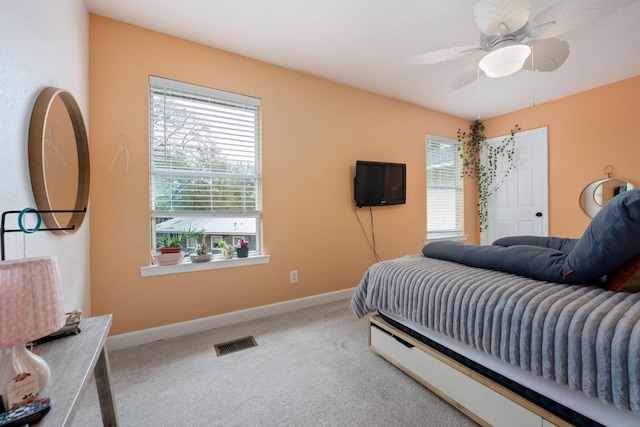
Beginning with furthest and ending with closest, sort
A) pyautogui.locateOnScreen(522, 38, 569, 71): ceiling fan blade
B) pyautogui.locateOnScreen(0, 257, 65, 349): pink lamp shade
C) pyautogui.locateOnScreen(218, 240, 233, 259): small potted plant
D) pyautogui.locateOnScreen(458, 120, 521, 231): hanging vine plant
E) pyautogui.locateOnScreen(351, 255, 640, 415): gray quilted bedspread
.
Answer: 1. pyautogui.locateOnScreen(458, 120, 521, 231): hanging vine plant
2. pyautogui.locateOnScreen(218, 240, 233, 259): small potted plant
3. pyautogui.locateOnScreen(522, 38, 569, 71): ceiling fan blade
4. pyautogui.locateOnScreen(351, 255, 640, 415): gray quilted bedspread
5. pyautogui.locateOnScreen(0, 257, 65, 349): pink lamp shade

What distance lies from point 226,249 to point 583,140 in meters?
4.59

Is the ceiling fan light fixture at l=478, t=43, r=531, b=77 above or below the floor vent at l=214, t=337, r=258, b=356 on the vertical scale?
above

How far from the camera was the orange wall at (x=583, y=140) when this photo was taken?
307 cm

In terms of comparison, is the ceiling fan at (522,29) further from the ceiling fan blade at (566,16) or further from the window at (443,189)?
the window at (443,189)

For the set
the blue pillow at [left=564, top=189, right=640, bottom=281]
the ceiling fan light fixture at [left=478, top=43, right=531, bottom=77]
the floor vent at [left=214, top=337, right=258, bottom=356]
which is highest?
the ceiling fan light fixture at [left=478, top=43, right=531, bottom=77]

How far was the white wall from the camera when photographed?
99 cm

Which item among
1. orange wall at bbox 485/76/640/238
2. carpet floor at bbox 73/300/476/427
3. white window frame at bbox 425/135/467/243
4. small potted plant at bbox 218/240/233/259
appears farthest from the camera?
white window frame at bbox 425/135/467/243

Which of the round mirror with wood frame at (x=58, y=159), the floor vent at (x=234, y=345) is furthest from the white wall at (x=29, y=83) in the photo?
the floor vent at (x=234, y=345)

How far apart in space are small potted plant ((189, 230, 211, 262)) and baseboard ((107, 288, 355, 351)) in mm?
Answer: 541

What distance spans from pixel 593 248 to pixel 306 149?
7.92 ft

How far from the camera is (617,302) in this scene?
3.23ft

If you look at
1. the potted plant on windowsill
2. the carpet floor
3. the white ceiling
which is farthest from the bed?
the white ceiling

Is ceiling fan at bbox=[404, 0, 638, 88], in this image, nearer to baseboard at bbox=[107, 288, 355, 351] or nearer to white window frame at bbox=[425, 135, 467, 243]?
white window frame at bbox=[425, 135, 467, 243]

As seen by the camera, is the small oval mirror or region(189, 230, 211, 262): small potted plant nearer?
region(189, 230, 211, 262): small potted plant
